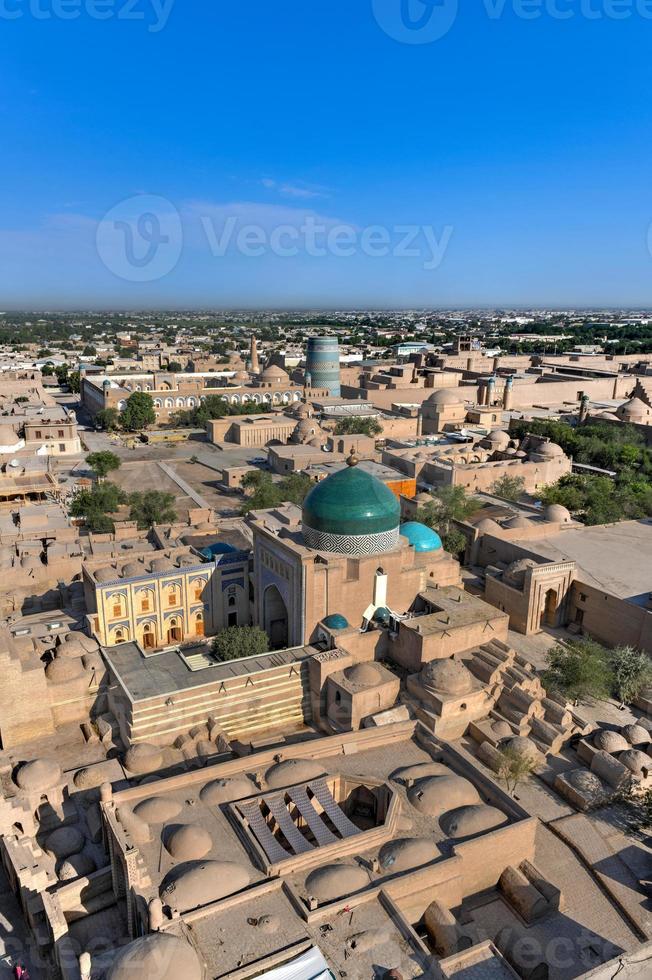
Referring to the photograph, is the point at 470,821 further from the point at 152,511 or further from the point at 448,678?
the point at 152,511

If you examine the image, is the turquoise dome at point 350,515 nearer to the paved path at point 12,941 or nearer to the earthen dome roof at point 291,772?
the earthen dome roof at point 291,772

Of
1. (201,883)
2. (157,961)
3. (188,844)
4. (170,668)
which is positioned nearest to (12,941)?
(188,844)

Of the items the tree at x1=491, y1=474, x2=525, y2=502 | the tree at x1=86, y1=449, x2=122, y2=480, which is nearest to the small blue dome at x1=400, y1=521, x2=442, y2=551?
the tree at x1=491, y1=474, x2=525, y2=502

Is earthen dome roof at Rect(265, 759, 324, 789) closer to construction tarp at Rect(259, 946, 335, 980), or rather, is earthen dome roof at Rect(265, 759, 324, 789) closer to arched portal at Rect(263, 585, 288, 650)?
Answer: construction tarp at Rect(259, 946, 335, 980)

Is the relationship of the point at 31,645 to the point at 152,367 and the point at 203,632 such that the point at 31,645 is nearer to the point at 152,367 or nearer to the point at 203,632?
the point at 203,632

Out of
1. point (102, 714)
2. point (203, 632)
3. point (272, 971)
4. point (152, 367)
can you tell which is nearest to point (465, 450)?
point (203, 632)

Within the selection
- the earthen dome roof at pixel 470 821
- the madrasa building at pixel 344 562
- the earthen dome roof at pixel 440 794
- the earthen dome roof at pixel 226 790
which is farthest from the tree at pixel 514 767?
the earthen dome roof at pixel 226 790
